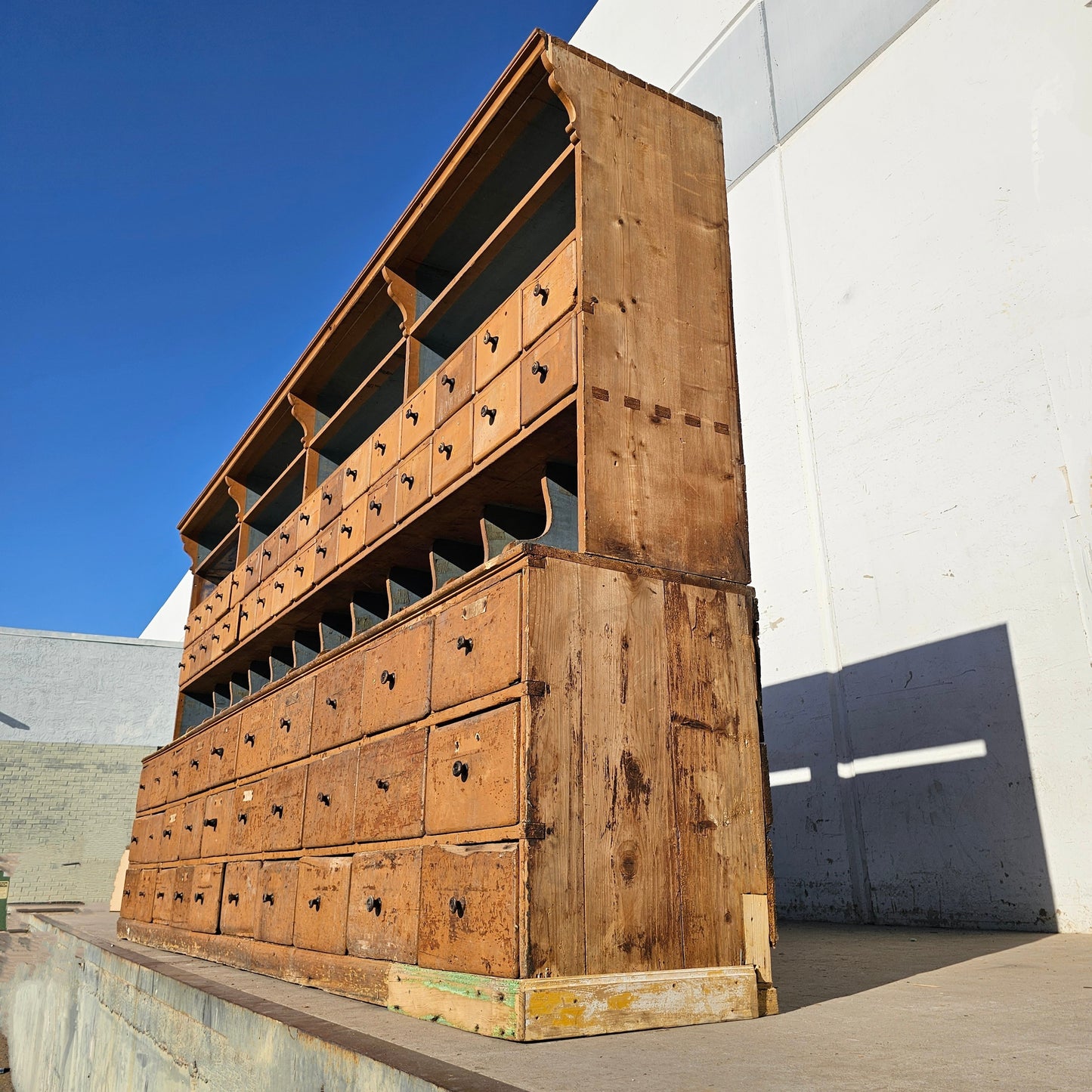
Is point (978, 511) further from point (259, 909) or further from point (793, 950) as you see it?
point (259, 909)

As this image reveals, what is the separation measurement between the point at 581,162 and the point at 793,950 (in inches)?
158

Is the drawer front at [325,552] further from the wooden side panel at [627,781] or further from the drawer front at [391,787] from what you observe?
the wooden side panel at [627,781]

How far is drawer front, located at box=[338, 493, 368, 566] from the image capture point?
Answer: 513cm

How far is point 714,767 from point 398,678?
4.26 feet

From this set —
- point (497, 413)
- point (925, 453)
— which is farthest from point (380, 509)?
point (925, 453)

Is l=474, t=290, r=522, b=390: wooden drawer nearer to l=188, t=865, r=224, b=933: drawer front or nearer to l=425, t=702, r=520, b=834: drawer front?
l=425, t=702, r=520, b=834: drawer front

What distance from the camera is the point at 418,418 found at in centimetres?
463

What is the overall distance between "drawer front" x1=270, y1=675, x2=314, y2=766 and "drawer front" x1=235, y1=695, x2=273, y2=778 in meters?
0.09

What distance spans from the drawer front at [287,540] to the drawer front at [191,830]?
167cm

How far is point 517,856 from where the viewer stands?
2613 millimetres

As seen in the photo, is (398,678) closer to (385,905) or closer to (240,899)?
(385,905)

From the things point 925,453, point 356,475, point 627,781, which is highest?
point 925,453

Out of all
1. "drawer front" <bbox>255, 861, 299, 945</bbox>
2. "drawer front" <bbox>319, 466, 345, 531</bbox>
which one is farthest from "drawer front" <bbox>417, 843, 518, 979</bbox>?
"drawer front" <bbox>319, 466, 345, 531</bbox>

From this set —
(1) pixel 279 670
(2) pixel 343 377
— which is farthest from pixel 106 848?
(2) pixel 343 377
